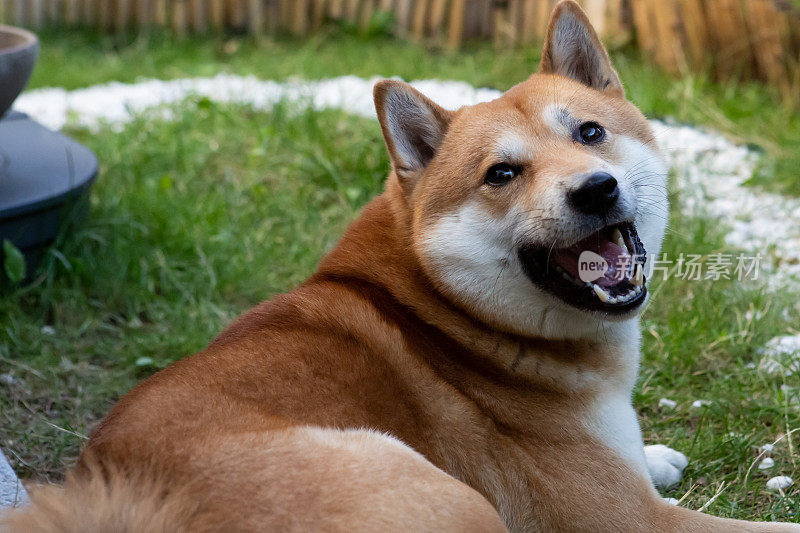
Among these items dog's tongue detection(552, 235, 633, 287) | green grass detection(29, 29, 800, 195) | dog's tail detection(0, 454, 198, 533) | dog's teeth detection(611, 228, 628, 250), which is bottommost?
green grass detection(29, 29, 800, 195)

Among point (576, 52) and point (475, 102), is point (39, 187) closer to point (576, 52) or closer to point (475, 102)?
point (576, 52)

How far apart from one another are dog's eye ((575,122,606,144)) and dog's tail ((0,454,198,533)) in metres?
1.68

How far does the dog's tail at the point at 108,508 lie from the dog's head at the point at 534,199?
44.2 inches

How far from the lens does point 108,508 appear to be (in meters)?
2.06

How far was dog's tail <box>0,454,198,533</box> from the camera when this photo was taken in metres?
2.02

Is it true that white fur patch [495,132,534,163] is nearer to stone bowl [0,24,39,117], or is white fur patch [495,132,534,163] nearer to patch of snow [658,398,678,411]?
patch of snow [658,398,678,411]

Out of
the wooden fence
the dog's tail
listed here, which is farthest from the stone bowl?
the wooden fence

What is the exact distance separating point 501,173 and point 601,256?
414 mm

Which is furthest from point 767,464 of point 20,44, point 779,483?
point 20,44

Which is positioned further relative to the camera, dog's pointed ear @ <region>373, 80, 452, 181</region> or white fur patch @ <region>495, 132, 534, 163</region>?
dog's pointed ear @ <region>373, 80, 452, 181</region>

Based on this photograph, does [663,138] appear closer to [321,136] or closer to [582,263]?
[321,136]

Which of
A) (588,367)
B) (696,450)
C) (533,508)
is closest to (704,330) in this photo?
(696,450)

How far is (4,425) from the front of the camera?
3.54 m

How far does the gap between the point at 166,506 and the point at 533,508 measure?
1.08m
